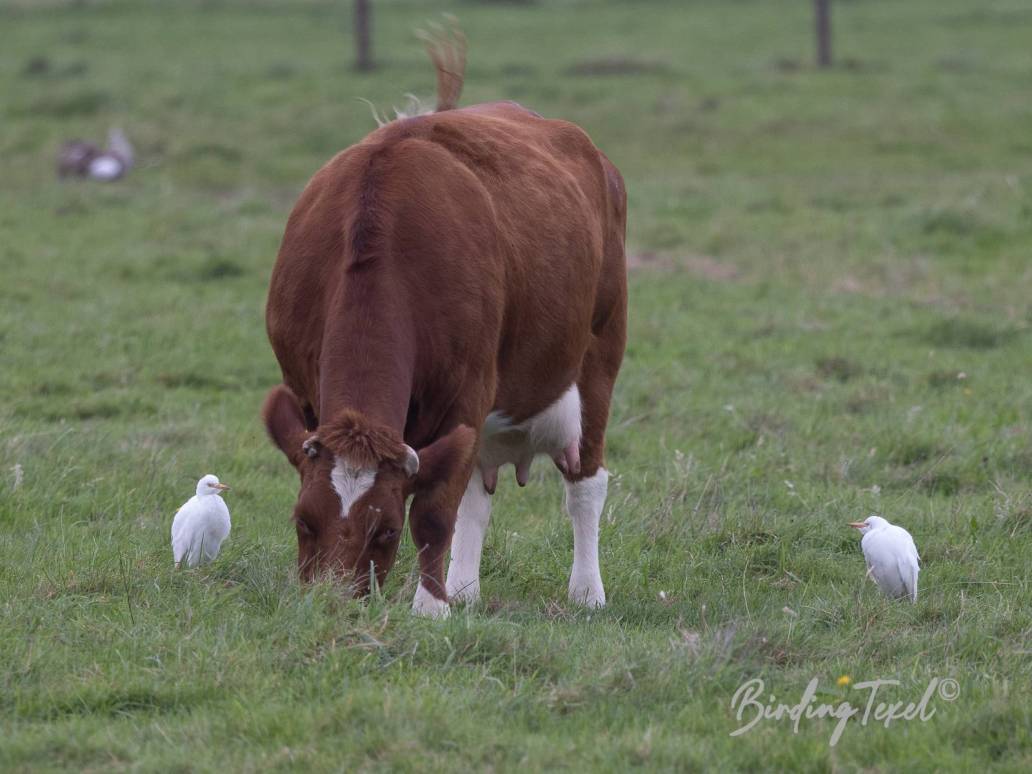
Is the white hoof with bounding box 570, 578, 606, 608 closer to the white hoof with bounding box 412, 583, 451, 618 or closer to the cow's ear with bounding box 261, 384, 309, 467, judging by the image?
the white hoof with bounding box 412, 583, 451, 618

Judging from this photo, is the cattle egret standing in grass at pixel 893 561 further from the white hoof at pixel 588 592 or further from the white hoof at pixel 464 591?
the white hoof at pixel 464 591

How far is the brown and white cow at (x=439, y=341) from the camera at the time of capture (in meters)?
4.22

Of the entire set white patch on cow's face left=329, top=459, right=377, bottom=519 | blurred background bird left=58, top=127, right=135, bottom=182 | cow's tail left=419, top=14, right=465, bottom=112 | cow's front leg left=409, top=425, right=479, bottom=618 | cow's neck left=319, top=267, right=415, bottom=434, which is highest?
cow's tail left=419, top=14, right=465, bottom=112

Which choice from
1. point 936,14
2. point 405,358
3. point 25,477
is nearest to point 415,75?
point 936,14

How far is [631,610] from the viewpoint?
5207 mm

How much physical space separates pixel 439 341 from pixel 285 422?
1.73 ft

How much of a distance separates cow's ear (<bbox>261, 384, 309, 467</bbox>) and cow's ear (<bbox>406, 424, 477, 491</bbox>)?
344mm

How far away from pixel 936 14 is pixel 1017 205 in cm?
1944

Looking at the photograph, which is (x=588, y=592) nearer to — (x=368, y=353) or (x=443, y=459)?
(x=443, y=459)

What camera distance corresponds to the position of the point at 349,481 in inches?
162
